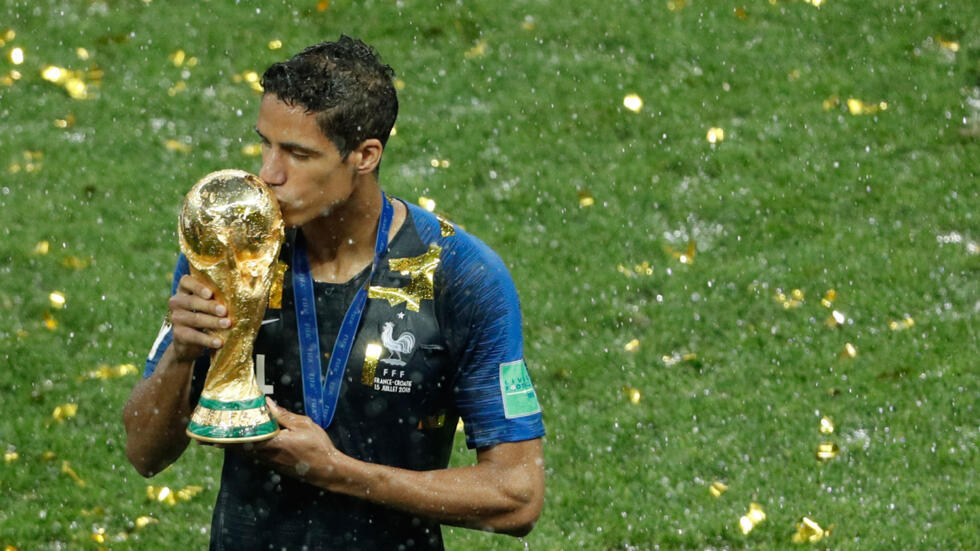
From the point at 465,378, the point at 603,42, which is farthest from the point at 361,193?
the point at 603,42

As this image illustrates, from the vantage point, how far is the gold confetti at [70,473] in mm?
7078

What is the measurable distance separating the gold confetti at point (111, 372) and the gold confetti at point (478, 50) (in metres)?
3.77

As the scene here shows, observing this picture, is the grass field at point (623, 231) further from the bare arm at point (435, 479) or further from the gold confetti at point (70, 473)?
the bare arm at point (435, 479)

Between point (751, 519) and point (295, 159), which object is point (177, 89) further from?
point (295, 159)

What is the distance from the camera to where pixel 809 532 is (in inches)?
264

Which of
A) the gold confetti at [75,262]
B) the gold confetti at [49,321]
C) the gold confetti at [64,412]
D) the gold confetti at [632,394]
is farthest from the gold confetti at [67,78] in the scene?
the gold confetti at [632,394]

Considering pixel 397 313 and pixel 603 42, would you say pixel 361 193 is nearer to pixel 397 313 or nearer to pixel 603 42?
pixel 397 313

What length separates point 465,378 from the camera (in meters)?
3.65

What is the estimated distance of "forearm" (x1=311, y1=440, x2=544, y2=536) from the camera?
3.45m

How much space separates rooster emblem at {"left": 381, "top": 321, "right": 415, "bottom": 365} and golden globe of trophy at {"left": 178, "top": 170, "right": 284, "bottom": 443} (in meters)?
0.40

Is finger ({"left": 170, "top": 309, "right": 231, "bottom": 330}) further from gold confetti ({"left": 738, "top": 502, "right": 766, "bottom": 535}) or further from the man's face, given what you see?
gold confetti ({"left": 738, "top": 502, "right": 766, "bottom": 535})

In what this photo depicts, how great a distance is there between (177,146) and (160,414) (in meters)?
6.17

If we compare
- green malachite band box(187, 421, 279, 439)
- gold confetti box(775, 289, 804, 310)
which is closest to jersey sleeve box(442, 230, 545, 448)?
green malachite band box(187, 421, 279, 439)

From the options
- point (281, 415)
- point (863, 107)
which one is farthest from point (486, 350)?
point (863, 107)
